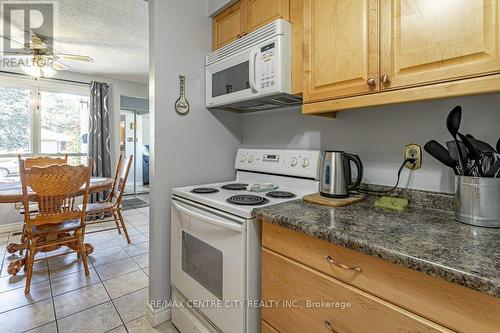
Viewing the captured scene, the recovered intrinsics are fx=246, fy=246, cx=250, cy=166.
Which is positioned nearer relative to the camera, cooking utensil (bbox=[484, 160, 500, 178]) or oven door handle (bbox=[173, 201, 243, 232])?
cooking utensil (bbox=[484, 160, 500, 178])

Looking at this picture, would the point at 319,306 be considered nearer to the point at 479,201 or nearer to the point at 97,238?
the point at 479,201

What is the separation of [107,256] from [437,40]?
308cm

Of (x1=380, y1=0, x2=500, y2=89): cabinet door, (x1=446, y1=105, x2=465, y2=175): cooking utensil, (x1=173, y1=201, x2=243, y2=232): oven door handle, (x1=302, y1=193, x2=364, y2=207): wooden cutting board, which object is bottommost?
(x1=173, y1=201, x2=243, y2=232): oven door handle

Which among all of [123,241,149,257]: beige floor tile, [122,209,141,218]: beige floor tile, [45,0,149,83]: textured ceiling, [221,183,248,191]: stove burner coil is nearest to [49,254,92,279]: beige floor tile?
[123,241,149,257]: beige floor tile

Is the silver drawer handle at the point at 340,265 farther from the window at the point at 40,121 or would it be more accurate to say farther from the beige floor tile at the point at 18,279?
the window at the point at 40,121

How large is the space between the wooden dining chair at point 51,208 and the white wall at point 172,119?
955 millimetres

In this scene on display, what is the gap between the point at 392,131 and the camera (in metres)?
1.24

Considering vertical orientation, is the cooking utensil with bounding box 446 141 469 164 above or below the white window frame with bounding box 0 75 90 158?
below

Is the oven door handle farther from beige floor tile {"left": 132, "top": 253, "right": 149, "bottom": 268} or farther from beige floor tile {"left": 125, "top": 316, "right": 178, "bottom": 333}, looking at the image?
beige floor tile {"left": 132, "top": 253, "right": 149, "bottom": 268}

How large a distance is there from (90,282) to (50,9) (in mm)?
2428

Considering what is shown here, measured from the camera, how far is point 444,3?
818 mm

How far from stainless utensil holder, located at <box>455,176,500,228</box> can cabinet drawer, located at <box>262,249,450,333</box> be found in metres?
0.46

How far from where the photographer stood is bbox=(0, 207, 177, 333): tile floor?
1581mm

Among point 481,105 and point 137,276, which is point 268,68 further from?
point 137,276
